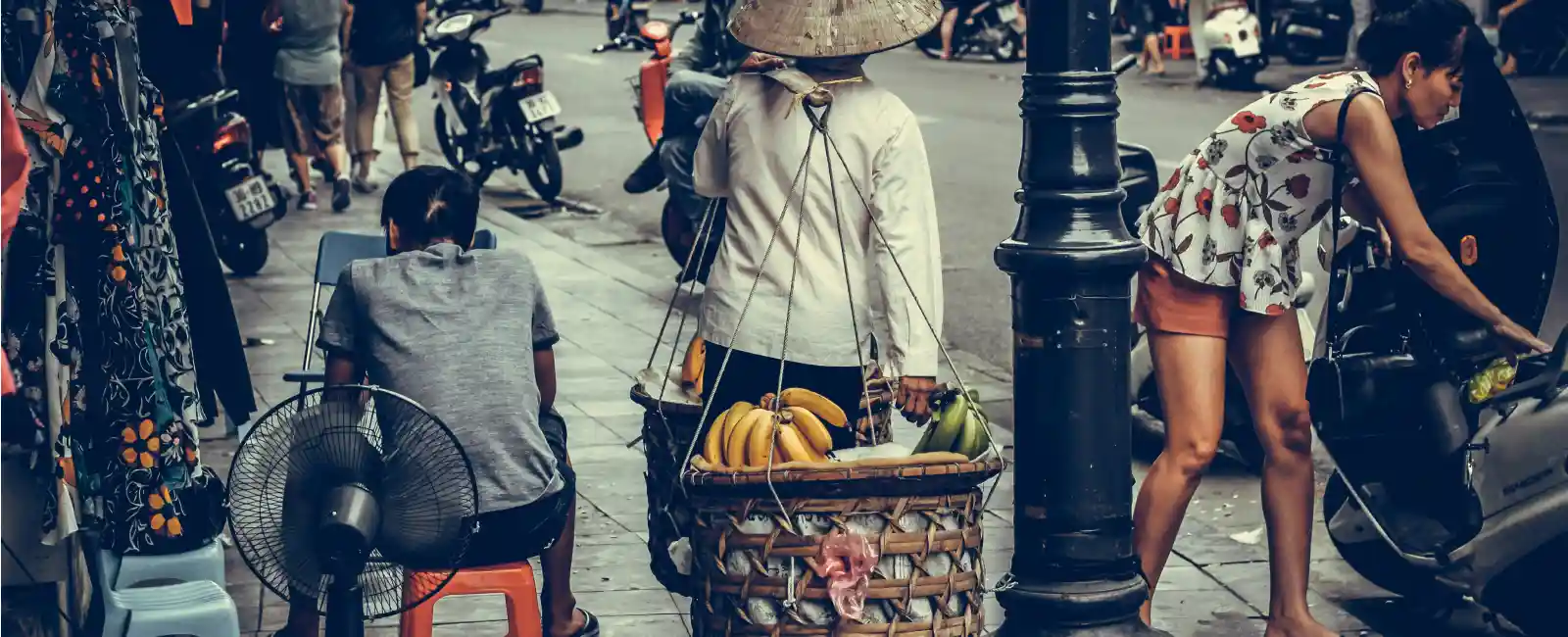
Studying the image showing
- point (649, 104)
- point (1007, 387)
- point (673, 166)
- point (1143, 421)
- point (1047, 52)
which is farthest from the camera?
point (649, 104)

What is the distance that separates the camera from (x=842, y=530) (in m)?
4.00

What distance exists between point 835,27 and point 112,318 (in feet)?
5.65

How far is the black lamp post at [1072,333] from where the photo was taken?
4.38m

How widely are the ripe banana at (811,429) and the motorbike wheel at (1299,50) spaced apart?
18073mm

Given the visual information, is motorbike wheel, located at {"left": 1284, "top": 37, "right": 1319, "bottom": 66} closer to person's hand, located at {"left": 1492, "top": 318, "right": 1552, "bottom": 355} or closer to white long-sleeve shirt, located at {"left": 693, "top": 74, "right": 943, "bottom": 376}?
person's hand, located at {"left": 1492, "top": 318, "right": 1552, "bottom": 355}

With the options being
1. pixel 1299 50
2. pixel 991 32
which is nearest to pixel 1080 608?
pixel 1299 50

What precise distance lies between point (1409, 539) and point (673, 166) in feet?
16.7

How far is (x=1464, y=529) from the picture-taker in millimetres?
5059

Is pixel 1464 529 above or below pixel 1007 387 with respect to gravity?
above

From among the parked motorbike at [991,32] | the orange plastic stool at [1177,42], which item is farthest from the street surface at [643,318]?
the parked motorbike at [991,32]

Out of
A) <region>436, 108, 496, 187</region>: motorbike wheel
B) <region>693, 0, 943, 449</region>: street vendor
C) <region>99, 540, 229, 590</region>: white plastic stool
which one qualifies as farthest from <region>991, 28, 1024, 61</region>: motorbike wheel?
<region>99, 540, 229, 590</region>: white plastic stool

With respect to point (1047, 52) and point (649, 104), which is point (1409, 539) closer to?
point (1047, 52)

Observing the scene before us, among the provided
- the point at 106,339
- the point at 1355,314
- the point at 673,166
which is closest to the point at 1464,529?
the point at 1355,314

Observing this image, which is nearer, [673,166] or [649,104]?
[673,166]
